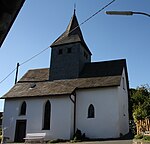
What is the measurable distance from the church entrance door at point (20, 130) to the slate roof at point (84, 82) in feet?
9.48

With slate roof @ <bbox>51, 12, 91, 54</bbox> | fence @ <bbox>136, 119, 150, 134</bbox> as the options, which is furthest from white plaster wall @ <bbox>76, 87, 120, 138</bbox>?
slate roof @ <bbox>51, 12, 91, 54</bbox>

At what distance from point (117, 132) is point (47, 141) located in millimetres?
6855

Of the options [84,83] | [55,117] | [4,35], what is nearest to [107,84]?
[84,83]

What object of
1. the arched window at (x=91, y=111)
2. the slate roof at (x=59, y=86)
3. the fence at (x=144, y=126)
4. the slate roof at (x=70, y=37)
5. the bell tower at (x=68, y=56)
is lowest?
the fence at (x=144, y=126)

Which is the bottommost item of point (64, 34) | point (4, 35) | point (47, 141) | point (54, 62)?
point (47, 141)

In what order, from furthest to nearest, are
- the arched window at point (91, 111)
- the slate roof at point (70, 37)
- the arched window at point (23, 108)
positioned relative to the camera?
the slate roof at point (70, 37)
the arched window at point (23, 108)
the arched window at point (91, 111)

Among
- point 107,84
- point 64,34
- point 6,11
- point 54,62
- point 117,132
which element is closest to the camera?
point 6,11

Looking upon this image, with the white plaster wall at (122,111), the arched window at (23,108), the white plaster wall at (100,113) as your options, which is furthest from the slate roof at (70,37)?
the arched window at (23,108)

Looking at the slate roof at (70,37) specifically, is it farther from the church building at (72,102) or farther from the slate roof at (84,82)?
the slate roof at (84,82)

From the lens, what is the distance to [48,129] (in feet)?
78.9

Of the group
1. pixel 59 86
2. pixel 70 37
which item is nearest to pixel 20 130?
pixel 59 86

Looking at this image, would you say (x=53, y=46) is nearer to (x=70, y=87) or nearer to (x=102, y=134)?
(x=70, y=87)

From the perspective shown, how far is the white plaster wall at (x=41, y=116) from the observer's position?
23328 mm

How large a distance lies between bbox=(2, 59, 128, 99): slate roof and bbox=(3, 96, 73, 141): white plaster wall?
2.42ft
